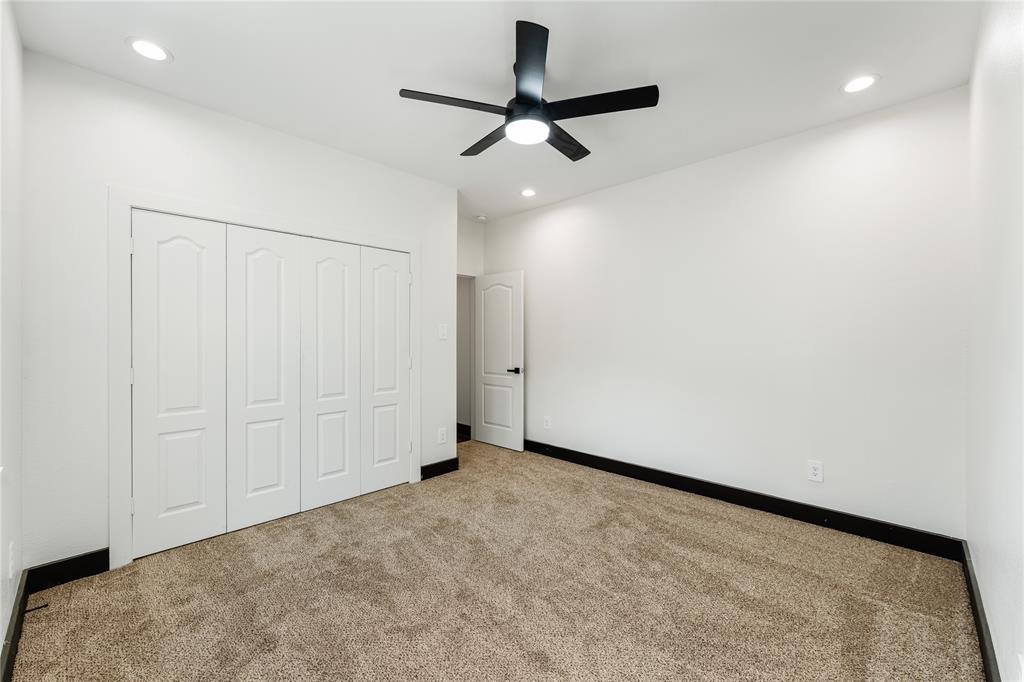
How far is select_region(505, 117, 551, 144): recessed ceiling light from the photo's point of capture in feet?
7.24

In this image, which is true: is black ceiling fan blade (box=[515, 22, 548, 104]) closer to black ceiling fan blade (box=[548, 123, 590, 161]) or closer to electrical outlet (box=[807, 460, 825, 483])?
black ceiling fan blade (box=[548, 123, 590, 161])

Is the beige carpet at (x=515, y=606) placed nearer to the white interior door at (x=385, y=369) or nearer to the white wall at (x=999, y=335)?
the white wall at (x=999, y=335)

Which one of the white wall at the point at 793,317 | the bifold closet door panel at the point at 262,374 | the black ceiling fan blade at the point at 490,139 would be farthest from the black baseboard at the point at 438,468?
the black ceiling fan blade at the point at 490,139

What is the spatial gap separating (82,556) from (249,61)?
8.99 ft

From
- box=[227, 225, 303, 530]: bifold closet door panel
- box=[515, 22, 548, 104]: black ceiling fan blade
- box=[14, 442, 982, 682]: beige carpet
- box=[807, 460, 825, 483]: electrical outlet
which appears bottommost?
box=[14, 442, 982, 682]: beige carpet

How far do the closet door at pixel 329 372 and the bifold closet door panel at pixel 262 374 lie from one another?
73mm

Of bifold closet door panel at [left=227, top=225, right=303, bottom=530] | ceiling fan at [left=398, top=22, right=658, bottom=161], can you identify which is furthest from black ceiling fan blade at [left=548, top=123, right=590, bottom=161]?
bifold closet door panel at [left=227, top=225, right=303, bottom=530]

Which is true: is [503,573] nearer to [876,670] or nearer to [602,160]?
[876,670]

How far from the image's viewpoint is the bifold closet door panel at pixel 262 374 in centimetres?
288

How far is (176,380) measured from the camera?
2650 mm

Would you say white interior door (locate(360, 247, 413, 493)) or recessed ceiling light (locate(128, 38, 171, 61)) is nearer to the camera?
recessed ceiling light (locate(128, 38, 171, 61))

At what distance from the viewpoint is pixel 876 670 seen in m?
1.69

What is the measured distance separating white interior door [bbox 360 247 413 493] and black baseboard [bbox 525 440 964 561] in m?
1.81

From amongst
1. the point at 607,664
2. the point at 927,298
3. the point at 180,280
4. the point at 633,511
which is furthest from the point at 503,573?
the point at 927,298
